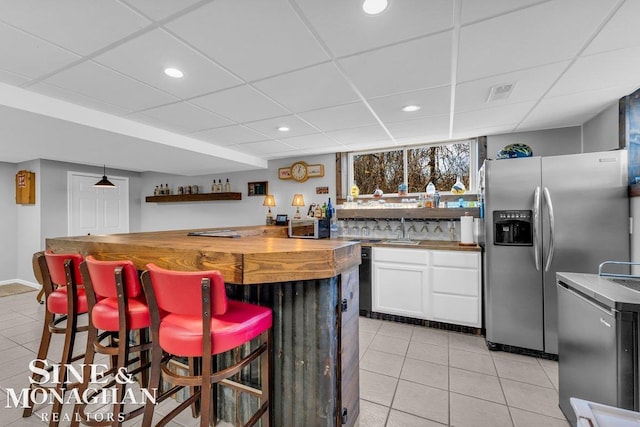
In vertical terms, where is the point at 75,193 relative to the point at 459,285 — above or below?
above

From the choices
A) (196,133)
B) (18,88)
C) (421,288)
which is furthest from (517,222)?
(18,88)

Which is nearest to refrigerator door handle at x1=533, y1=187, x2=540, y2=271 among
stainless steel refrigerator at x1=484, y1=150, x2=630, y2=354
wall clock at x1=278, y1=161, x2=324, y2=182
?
stainless steel refrigerator at x1=484, y1=150, x2=630, y2=354

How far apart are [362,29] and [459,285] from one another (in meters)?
2.72

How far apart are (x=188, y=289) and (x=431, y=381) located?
2035 mm

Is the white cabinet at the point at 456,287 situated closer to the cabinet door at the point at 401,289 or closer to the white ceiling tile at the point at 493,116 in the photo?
the cabinet door at the point at 401,289

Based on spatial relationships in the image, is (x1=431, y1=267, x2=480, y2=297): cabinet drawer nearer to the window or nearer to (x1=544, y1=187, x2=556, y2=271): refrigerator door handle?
(x1=544, y1=187, x2=556, y2=271): refrigerator door handle

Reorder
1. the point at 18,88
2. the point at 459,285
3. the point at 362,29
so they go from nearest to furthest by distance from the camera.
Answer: the point at 362,29 < the point at 18,88 < the point at 459,285

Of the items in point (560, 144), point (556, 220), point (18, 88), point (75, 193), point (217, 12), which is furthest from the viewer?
point (75, 193)

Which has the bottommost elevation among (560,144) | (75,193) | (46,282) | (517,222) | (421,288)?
(421,288)

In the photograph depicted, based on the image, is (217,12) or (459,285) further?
(459,285)

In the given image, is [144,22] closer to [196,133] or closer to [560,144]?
[196,133]

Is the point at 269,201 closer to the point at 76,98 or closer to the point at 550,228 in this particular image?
the point at 76,98

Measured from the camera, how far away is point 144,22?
1.51 metres

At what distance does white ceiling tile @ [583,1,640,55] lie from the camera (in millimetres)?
1439
